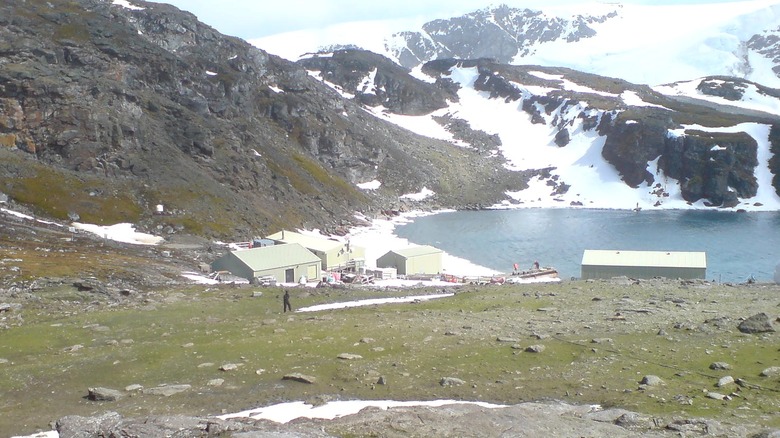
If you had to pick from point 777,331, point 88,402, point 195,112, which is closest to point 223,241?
point 195,112

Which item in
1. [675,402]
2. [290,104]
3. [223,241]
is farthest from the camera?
[290,104]

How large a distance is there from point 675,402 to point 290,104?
157 meters

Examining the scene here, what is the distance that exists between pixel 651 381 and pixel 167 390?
17.6 meters

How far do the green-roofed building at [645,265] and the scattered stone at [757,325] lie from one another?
36.3m

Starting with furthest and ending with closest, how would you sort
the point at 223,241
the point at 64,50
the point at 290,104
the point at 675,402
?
the point at 290,104 → the point at 64,50 → the point at 223,241 → the point at 675,402

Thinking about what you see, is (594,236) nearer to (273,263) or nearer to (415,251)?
(415,251)

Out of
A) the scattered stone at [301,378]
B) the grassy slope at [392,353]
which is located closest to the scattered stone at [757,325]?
the grassy slope at [392,353]

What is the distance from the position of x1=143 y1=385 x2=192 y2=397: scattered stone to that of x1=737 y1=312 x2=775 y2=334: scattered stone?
78.5 feet

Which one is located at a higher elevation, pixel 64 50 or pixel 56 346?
pixel 64 50

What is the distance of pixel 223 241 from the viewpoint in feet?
286

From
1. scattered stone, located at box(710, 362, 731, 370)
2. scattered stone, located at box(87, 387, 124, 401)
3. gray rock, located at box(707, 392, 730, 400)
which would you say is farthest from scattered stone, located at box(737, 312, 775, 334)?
scattered stone, located at box(87, 387, 124, 401)

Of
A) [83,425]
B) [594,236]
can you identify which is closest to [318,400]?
[83,425]

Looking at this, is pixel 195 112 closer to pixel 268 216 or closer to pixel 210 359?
pixel 268 216

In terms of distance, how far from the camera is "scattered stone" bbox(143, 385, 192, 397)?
25.0 metres
